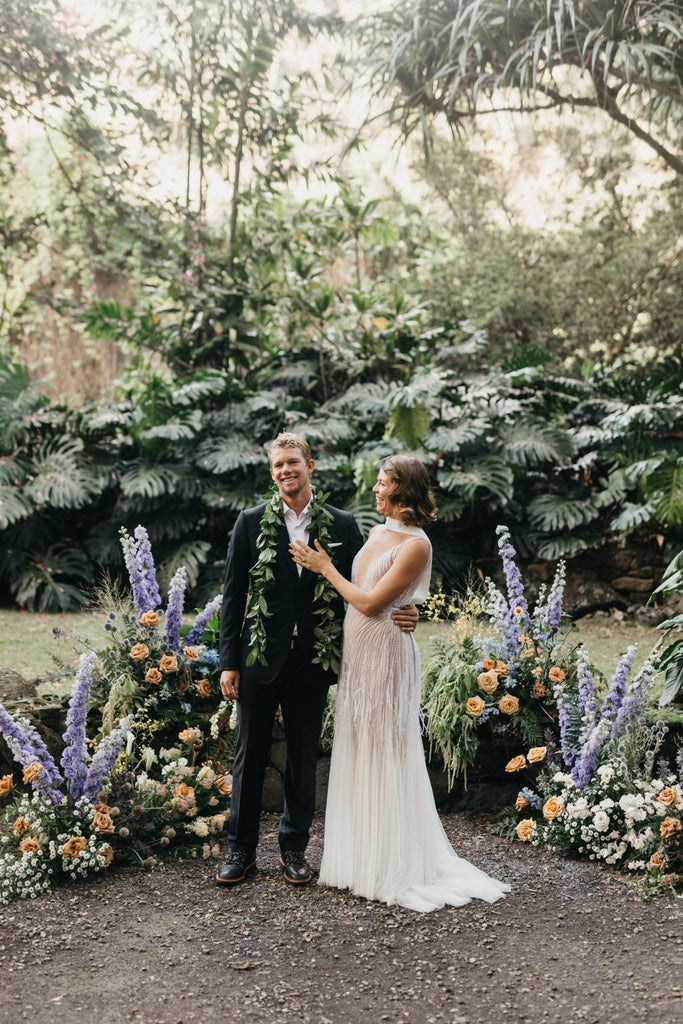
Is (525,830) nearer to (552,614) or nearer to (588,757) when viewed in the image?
(588,757)

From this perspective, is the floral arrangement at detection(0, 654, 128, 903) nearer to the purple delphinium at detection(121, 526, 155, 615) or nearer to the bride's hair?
the purple delphinium at detection(121, 526, 155, 615)

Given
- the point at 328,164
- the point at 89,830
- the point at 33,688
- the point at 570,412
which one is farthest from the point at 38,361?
the point at 89,830

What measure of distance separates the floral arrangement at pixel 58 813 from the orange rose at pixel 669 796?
79.0 inches

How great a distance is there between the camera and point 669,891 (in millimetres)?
3334

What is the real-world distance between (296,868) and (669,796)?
1389mm

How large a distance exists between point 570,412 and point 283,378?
264 centimetres

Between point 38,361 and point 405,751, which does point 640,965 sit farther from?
point 38,361

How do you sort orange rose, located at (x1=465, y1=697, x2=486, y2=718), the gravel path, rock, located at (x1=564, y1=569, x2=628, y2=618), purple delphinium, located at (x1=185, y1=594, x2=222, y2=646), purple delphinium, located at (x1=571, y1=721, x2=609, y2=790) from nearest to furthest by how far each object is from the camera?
the gravel path → purple delphinium, located at (x1=571, y1=721, x2=609, y2=790) → orange rose, located at (x1=465, y1=697, x2=486, y2=718) → purple delphinium, located at (x1=185, y1=594, x2=222, y2=646) → rock, located at (x1=564, y1=569, x2=628, y2=618)

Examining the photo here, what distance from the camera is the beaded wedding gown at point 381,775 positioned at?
130 inches

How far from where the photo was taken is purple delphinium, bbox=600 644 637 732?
3750mm

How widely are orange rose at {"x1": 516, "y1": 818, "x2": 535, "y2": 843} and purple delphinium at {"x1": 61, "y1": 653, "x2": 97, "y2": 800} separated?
1.75 meters

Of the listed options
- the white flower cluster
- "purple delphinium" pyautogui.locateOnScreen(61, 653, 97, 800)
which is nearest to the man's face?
"purple delphinium" pyautogui.locateOnScreen(61, 653, 97, 800)

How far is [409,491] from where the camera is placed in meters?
3.30

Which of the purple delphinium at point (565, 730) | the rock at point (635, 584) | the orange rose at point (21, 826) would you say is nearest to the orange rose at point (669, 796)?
the purple delphinium at point (565, 730)
